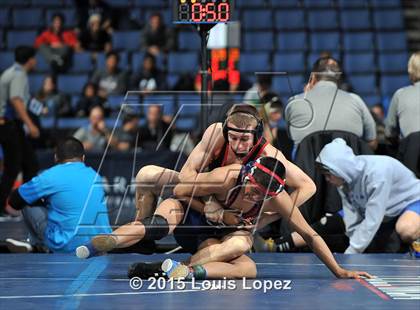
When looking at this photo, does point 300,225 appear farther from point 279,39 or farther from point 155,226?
point 279,39

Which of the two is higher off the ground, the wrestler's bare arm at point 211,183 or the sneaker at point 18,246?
the wrestler's bare arm at point 211,183

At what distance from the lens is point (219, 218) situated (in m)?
5.58

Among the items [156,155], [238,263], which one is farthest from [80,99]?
[238,263]

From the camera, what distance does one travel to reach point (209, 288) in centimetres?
505

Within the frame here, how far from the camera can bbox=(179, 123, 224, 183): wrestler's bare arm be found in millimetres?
5574

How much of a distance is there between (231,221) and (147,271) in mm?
535

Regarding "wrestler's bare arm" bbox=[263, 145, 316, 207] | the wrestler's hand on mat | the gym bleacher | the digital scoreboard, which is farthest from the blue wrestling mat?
the gym bleacher

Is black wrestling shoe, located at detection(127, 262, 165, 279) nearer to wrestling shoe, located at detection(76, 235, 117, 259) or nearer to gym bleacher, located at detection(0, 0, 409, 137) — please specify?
wrestling shoe, located at detection(76, 235, 117, 259)

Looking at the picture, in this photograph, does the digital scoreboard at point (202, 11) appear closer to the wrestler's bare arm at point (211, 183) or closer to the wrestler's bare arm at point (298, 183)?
the wrestler's bare arm at point (298, 183)

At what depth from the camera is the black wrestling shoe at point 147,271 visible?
17.5ft

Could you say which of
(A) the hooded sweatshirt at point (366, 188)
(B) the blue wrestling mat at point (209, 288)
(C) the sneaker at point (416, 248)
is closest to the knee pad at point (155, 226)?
(B) the blue wrestling mat at point (209, 288)

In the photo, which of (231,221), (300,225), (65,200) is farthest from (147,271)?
(65,200)

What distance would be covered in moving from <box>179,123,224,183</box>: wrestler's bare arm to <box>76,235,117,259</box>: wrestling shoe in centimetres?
65

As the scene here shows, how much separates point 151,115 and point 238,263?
576cm
